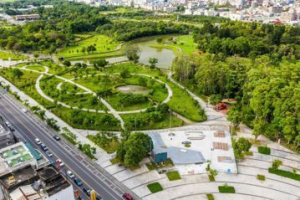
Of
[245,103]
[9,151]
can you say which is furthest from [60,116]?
[245,103]

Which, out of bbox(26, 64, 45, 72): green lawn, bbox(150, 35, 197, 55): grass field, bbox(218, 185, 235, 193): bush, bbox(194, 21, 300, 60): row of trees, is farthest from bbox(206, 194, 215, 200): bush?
bbox(150, 35, 197, 55): grass field

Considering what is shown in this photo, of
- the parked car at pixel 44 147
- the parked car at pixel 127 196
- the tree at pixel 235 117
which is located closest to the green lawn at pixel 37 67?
the parked car at pixel 44 147

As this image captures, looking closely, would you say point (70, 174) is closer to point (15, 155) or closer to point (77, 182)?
point (77, 182)

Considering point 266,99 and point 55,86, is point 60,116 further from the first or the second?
point 266,99

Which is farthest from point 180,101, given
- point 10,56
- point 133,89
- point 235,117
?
point 10,56

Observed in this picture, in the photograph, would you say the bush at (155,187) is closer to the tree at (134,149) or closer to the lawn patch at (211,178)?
the tree at (134,149)
